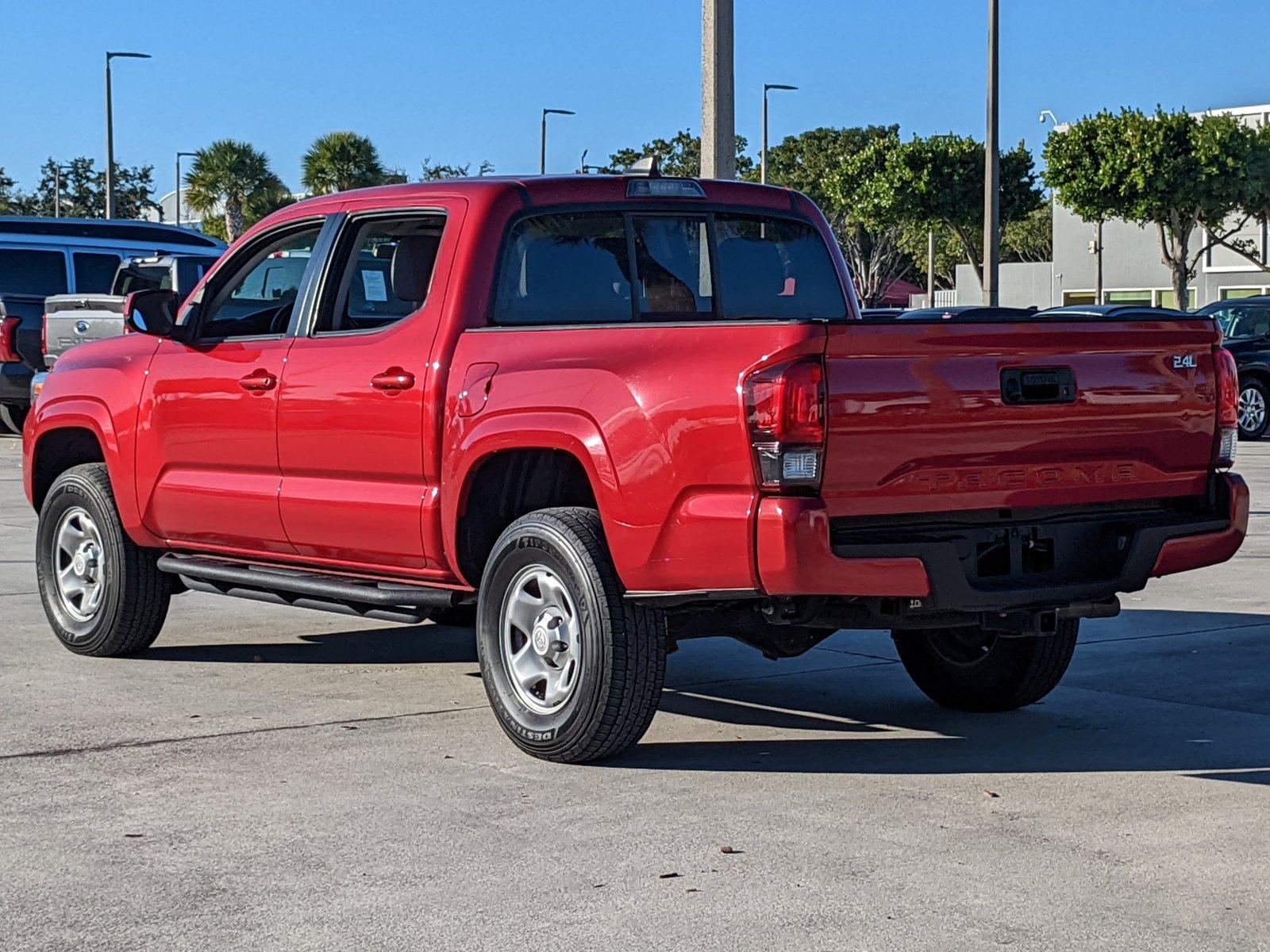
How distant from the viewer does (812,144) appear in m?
80.6

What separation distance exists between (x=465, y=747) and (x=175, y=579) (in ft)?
7.57

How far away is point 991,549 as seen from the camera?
5965 millimetres

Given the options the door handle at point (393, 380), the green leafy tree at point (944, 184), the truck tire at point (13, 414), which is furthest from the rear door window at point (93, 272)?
the green leafy tree at point (944, 184)

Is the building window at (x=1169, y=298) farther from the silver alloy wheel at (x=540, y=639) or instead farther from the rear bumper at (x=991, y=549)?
the silver alloy wheel at (x=540, y=639)

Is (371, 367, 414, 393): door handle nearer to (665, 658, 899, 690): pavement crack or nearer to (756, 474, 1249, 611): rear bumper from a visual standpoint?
(756, 474, 1249, 611): rear bumper

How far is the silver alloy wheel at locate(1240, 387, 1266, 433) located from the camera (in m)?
23.9

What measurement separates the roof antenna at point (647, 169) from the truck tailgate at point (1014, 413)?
73.9 inches

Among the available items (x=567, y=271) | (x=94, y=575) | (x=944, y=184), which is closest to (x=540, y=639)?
(x=567, y=271)

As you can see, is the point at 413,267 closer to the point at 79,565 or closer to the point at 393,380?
the point at 393,380

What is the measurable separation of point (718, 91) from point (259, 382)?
6353 mm

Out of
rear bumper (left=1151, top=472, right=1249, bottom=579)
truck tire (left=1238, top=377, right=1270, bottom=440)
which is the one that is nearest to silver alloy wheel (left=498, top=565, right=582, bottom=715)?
rear bumper (left=1151, top=472, right=1249, bottom=579)

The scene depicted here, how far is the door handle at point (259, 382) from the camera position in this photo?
7305 mm

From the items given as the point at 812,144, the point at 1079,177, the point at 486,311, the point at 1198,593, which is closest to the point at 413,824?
the point at 486,311

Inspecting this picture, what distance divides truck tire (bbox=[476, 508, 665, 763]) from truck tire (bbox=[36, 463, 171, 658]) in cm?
228
